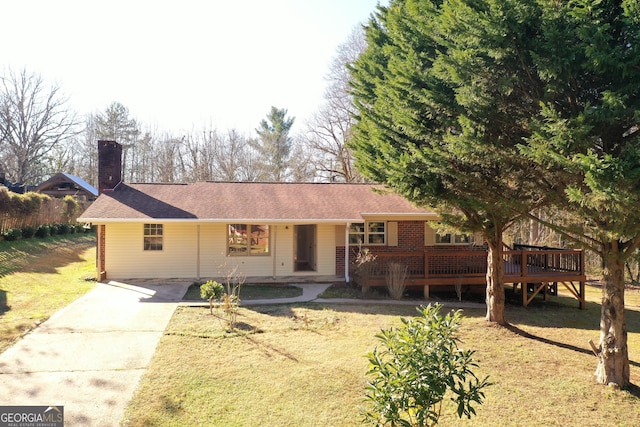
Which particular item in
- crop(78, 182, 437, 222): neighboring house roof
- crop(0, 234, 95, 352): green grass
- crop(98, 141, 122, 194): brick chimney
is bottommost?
crop(0, 234, 95, 352): green grass

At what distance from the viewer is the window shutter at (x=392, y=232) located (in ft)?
46.9

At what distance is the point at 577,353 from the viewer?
7707mm

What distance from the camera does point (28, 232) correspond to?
18.7 meters

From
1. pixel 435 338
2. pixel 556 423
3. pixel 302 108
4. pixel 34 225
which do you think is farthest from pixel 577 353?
pixel 302 108

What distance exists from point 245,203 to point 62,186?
2457cm

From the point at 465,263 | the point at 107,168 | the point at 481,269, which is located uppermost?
the point at 107,168

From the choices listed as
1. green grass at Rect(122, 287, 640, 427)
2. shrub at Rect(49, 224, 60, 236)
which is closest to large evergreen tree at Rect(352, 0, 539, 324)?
green grass at Rect(122, 287, 640, 427)

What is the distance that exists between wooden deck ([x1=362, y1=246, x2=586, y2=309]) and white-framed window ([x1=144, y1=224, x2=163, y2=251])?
24.2ft

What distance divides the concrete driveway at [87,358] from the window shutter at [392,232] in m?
7.61

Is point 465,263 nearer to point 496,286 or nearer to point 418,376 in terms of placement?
point 496,286

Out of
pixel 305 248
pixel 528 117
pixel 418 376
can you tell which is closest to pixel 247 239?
pixel 305 248

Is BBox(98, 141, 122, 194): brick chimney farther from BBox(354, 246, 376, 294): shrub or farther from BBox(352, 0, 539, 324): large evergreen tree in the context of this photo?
BBox(352, 0, 539, 324): large evergreen tree

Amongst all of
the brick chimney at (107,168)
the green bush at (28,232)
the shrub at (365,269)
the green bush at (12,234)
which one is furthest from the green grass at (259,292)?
the green bush at (28,232)

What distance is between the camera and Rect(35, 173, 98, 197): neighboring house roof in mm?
30203
